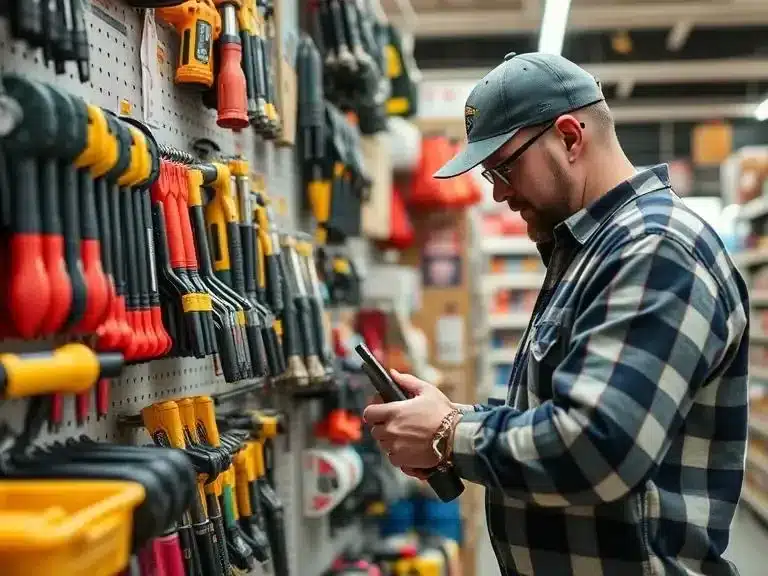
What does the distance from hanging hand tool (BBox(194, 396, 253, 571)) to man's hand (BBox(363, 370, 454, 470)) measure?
46 centimetres

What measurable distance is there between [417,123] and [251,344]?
4.16 m

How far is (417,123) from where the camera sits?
241 inches

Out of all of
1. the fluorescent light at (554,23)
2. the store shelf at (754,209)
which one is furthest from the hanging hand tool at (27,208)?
the store shelf at (754,209)

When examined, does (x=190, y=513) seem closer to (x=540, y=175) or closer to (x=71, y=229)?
(x=71, y=229)

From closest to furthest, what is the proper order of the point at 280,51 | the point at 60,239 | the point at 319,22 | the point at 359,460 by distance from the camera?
the point at 60,239, the point at 280,51, the point at 319,22, the point at 359,460

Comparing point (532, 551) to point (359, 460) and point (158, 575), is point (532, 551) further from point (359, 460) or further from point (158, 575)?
point (359, 460)

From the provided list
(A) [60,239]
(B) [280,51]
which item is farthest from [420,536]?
(A) [60,239]

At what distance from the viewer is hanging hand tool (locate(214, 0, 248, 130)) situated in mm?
2250

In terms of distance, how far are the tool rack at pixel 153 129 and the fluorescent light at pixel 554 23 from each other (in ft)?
11.2

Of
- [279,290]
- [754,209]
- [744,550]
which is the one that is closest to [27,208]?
[279,290]

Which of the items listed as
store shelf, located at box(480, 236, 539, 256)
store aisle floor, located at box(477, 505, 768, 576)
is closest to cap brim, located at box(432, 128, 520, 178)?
store aisle floor, located at box(477, 505, 768, 576)

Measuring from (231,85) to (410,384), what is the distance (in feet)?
2.89

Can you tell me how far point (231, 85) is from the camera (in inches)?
89.2

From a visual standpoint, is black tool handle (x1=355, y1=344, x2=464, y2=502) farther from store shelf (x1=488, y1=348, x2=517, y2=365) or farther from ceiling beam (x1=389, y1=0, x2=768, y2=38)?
store shelf (x1=488, y1=348, x2=517, y2=365)
